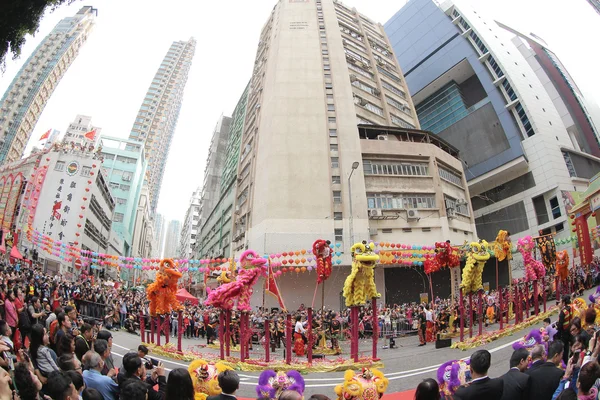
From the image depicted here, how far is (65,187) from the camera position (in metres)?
33.4

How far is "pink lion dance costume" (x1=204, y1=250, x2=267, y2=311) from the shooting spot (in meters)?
11.9

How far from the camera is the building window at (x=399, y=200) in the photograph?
29688mm

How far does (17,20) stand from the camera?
25.6 feet

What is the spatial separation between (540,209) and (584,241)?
14685 mm

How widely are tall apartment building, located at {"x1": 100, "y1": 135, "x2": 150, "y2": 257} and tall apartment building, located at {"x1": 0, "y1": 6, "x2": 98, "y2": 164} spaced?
11.6 metres

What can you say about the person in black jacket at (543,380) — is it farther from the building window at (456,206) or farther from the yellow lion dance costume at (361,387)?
the building window at (456,206)

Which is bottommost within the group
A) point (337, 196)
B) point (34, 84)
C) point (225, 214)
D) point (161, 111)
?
point (337, 196)

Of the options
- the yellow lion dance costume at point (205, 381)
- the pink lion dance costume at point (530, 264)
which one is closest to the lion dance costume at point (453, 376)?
the yellow lion dance costume at point (205, 381)

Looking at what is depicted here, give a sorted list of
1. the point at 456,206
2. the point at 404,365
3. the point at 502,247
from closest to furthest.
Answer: the point at 404,365 → the point at 502,247 → the point at 456,206

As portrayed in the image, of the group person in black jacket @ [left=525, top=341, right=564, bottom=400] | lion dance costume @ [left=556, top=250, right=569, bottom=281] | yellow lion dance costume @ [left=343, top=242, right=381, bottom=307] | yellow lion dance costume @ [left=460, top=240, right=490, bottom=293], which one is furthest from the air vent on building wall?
person in black jacket @ [left=525, top=341, right=564, bottom=400]

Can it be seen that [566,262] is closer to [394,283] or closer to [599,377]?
[394,283]

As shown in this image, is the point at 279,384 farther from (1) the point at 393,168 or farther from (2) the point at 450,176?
(2) the point at 450,176

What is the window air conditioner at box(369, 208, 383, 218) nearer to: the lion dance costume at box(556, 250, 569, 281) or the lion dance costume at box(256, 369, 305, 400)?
the lion dance costume at box(556, 250, 569, 281)

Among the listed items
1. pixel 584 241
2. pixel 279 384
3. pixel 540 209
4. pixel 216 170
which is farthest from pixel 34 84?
pixel 584 241
